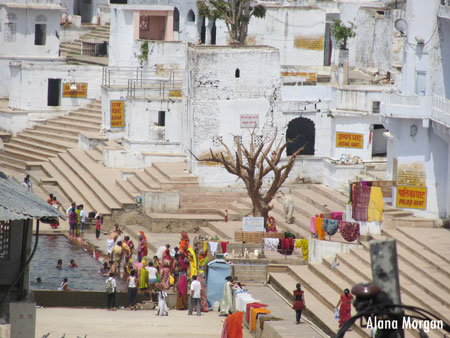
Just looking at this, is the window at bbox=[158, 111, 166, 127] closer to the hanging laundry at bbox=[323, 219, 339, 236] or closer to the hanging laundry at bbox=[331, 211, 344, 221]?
the hanging laundry at bbox=[331, 211, 344, 221]

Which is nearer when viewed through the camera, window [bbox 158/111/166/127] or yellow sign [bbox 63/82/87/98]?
window [bbox 158/111/166/127]

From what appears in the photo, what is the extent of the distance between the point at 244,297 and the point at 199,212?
9257 mm

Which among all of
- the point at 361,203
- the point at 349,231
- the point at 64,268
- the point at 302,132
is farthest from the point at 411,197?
the point at 302,132

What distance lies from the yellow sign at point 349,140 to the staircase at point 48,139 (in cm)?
1169

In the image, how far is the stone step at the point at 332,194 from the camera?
3247cm

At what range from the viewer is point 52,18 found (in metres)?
52.5

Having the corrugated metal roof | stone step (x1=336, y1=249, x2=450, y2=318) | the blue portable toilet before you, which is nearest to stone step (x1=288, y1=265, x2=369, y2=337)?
stone step (x1=336, y1=249, x2=450, y2=318)

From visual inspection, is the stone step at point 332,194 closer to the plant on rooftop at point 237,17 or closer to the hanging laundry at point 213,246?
the hanging laundry at point 213,246

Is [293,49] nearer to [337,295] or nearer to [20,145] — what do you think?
[20,145]

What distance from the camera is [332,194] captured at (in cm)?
3362

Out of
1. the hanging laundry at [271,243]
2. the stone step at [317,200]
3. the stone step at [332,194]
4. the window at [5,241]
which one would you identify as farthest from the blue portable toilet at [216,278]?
the window at [5,241]

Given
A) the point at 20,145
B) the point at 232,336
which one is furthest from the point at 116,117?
the point at 232,336

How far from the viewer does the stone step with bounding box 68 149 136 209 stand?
34.8m

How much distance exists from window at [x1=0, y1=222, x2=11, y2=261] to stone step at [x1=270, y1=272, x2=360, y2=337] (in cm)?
1019
